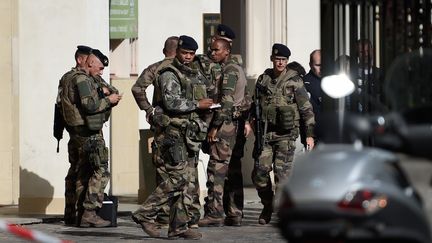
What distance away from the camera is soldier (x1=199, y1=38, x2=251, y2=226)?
15.9 metres

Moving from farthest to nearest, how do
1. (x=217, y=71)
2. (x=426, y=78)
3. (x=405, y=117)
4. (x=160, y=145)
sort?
1. (x=217, y=71)
2. (x=160, y=145)
3. (x=426, y=78)
4. (x=405, y=117)

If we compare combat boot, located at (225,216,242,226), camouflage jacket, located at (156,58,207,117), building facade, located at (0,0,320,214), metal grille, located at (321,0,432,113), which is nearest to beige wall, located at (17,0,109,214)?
building facade, located at (0,0,320,214)

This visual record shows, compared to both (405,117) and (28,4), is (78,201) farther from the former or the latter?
(405,117)

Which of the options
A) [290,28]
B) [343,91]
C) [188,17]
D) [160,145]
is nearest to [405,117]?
[343,91]

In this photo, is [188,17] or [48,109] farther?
[188,17]

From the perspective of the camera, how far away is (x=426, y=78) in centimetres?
862

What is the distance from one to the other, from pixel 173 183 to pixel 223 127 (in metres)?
1.97

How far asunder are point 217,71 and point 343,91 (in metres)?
8.22

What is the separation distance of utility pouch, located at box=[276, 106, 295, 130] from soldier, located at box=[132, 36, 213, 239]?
1.71 meters

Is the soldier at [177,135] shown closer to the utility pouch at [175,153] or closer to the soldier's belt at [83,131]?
the utility pouch at [175,153]

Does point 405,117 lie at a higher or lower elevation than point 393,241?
higher

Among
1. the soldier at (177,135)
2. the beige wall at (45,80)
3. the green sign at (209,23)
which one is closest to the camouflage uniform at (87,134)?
the beige wall at (45,80)

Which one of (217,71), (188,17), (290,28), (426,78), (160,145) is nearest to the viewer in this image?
(426,78)

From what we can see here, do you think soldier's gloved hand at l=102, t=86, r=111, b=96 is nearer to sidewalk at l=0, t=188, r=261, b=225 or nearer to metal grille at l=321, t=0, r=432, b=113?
sidewalk at l=0, t=188, r=261, b=225
